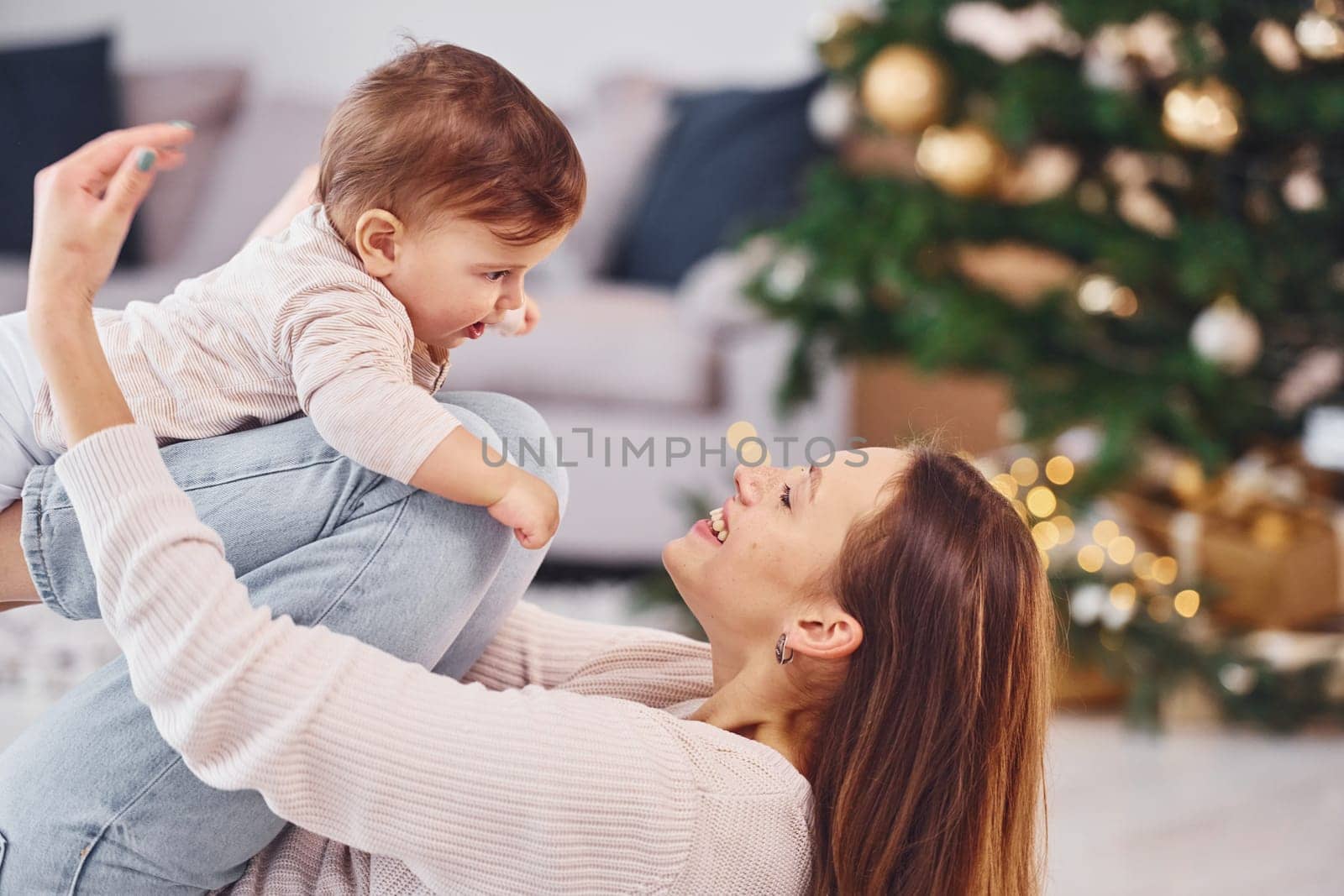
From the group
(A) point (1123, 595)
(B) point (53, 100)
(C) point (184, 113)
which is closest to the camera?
(A) point (1123, 595)

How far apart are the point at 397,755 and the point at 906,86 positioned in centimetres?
188

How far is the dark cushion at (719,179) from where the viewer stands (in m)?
2.95

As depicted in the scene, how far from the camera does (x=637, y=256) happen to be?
3047 mm

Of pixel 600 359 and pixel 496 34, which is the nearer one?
pixel 600 359

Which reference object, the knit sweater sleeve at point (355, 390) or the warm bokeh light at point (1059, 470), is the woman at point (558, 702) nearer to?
the knit sweater sleeve at point (355, 390)

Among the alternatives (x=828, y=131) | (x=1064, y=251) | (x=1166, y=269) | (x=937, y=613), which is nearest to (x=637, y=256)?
(x=828, y=131)

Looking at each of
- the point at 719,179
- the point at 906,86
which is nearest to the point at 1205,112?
the point at 906,86

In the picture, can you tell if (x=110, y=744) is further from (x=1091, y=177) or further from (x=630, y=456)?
(x=1091, y=177)

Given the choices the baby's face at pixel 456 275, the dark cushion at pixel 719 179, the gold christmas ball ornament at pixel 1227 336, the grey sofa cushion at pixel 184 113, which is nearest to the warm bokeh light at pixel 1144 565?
the gold christmas ball ornament at pixel 1227 336

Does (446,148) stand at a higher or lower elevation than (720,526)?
higher

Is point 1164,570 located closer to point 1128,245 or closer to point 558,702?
point 1128,245

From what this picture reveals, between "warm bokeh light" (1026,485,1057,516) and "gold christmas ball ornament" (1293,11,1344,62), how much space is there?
877 millimetres

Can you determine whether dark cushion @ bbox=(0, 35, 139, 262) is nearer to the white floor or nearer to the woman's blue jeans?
the white floor

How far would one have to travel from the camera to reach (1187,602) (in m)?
2.39
